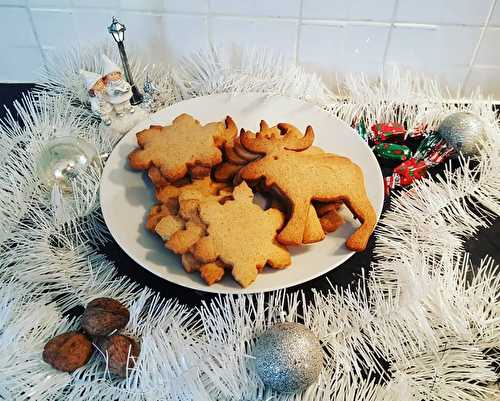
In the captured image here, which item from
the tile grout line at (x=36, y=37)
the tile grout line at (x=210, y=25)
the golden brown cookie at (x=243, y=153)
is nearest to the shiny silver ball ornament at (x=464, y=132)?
the golden brown cookie at (x=243, y=153)

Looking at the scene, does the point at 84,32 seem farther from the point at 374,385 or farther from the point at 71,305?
the point at 374,385

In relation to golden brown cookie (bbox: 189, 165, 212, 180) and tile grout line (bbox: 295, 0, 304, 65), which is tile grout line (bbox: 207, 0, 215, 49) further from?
golden brown cookie (bbox: 189, 165, 212, 180)

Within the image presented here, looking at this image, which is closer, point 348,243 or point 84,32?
point 348,243

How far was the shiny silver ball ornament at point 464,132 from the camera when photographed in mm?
841

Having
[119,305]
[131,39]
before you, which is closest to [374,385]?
[119,305]

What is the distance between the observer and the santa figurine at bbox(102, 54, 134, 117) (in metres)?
0.83

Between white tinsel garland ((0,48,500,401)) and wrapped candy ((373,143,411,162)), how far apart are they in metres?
0.06

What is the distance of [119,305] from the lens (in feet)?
2.08

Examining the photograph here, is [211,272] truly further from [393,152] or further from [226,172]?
[393,152]

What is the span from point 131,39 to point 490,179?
725mm

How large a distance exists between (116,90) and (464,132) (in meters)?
0.59

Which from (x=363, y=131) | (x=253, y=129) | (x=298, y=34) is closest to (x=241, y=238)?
(x=253, y=129)

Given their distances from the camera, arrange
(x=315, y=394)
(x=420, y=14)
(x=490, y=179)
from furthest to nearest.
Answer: (x=420, y=14)
(x=490, y=179)
(x=315, y=394)

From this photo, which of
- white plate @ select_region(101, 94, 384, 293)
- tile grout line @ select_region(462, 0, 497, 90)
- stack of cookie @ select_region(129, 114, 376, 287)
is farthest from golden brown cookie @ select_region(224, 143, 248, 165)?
tile grout line @ select_region(462, 0, 497, 90)
